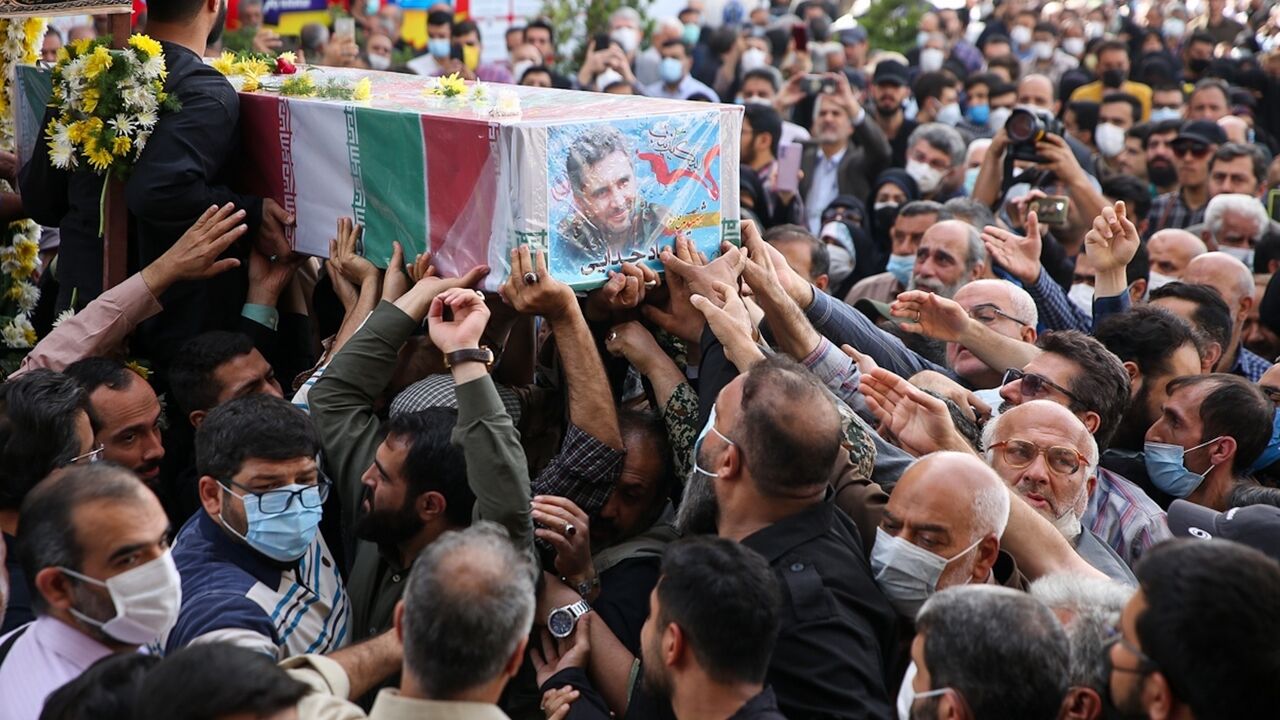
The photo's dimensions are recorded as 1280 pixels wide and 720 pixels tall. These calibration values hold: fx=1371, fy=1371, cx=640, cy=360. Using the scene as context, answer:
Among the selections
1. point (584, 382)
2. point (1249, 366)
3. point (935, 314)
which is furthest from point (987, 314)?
point (584, 382)

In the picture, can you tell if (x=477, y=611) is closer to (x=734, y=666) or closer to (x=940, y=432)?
(x=734, y=666)

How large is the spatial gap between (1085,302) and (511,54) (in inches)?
343

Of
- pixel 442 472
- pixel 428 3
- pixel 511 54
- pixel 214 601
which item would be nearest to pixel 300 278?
pixel 442 472

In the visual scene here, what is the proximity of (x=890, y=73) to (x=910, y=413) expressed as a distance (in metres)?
8.30

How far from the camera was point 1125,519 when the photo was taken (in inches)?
177

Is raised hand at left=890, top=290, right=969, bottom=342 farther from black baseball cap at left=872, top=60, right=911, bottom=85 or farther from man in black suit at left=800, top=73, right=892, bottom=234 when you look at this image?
black baseball cap at left=872, top=60, right=911, bottom=85

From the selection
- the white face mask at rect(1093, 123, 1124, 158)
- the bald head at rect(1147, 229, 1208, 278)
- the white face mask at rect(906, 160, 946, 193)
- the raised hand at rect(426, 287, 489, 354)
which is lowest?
the white face mask at rect(1093, 123, 1124, 158)

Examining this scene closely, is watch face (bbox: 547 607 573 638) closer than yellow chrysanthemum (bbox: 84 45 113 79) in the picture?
Yes

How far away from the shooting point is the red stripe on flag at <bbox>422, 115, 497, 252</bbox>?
4.25 metres

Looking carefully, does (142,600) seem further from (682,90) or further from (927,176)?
(682,90)

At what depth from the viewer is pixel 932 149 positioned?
9.99 m

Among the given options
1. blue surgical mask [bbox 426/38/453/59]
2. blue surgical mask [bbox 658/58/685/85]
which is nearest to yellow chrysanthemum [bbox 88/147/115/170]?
blue surgical mask [bbox 658/58/685/85]

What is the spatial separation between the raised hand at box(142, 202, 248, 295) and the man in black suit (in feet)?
21.2

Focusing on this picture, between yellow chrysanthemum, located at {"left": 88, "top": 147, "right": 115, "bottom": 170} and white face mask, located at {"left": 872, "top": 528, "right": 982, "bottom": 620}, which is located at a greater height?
yellow chrysanthemum, located at {"left": 88, "top": 147, "right": 115, "bottom": 170}
